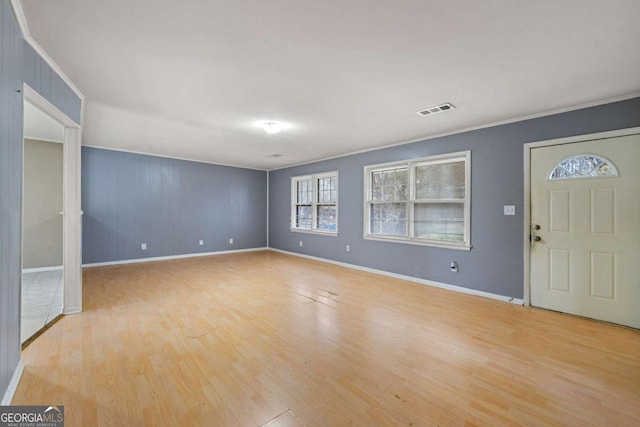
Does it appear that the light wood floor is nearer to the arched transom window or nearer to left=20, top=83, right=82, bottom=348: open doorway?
left=20, top=83, right=82, bottom=348: open doorway

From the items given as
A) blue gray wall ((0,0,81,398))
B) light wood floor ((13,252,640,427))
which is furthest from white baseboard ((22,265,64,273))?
blue gray wall ((0,0,81,398))

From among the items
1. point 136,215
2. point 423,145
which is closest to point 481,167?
point 423,145

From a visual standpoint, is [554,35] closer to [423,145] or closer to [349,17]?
[349,17]

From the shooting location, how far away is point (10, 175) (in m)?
1.75

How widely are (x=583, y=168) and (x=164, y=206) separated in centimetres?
770

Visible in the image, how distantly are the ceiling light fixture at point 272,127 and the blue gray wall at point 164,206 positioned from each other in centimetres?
373

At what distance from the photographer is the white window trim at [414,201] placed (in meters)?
4.12

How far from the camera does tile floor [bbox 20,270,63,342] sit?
2.82 meters

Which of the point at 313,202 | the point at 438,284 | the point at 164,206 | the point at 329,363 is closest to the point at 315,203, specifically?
the point at 313,202

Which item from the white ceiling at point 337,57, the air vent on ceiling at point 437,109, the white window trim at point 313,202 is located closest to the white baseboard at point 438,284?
the white window trim at point 313,202

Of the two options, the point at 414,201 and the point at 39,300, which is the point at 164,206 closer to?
the point at 39,300

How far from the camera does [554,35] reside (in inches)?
76.1

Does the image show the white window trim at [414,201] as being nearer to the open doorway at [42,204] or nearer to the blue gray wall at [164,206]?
the blue gray wall at [164,206]

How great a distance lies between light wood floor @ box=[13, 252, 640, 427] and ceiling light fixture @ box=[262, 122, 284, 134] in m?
2.49
